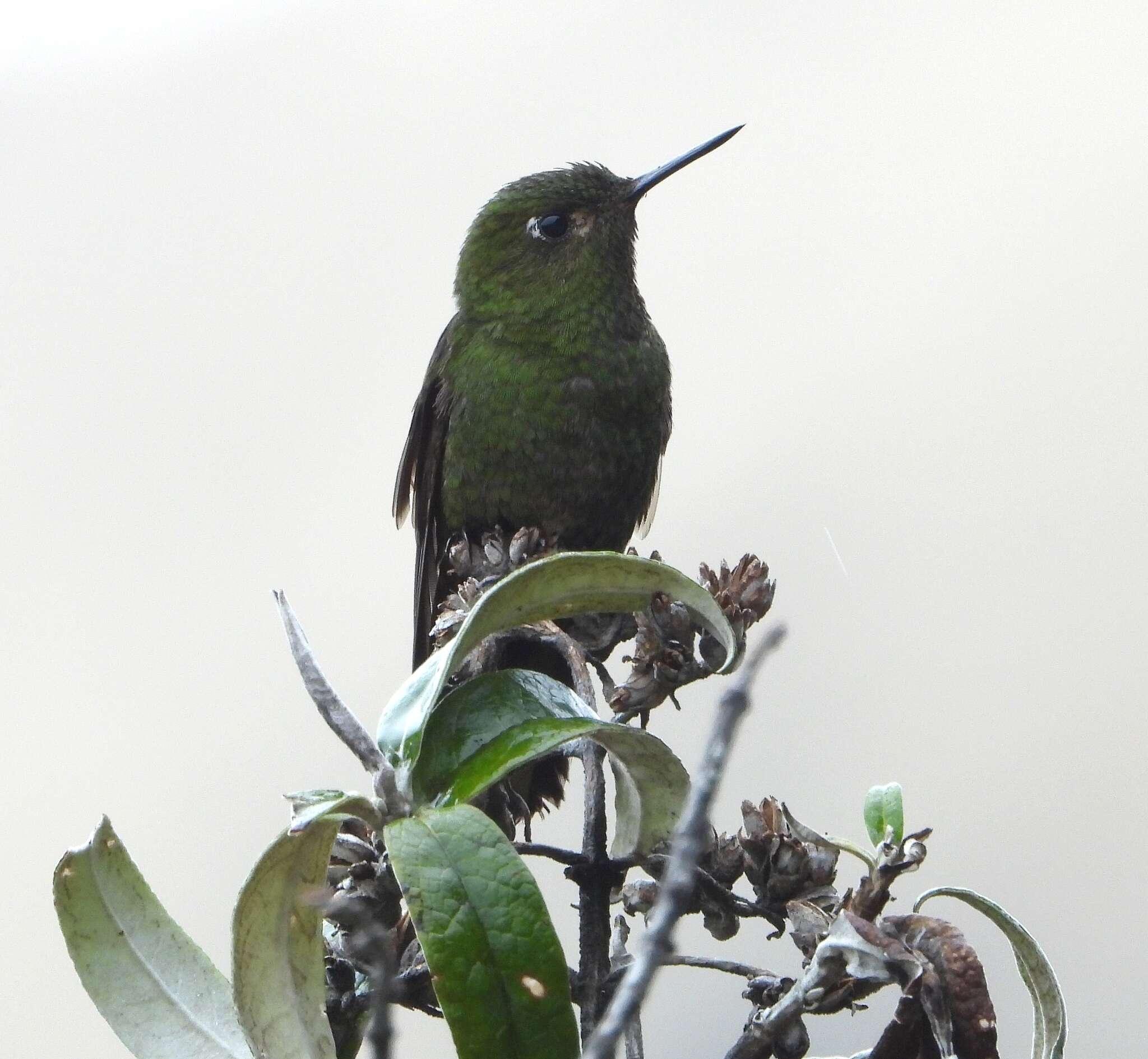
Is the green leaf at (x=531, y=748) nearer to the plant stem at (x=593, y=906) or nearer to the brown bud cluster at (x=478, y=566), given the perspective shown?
the plant stem at (x=593, y=906)

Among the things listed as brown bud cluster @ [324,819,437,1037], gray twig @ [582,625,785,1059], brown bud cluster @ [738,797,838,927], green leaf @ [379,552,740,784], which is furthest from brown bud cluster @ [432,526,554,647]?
gray twig @ [582,625,785,1059]

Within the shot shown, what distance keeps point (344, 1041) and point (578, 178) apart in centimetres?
281

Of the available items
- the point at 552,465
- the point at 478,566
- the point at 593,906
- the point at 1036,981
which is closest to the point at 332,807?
the point at 593,906

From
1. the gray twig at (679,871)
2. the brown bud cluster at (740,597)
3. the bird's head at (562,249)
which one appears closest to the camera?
the gray twig at (679,871)

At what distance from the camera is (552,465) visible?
11.7 feet

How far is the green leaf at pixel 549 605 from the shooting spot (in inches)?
56.2

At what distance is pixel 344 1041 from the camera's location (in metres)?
1.49

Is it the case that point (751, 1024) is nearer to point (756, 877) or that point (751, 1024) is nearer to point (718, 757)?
point (756, 877)

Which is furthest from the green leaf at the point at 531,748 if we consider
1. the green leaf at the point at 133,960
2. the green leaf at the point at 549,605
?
the green leaf at the point at 133,960

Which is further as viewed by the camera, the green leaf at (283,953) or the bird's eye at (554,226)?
the bird's eye at (554,226)

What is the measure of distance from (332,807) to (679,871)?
1.89 feet

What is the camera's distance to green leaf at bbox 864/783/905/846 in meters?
1.34

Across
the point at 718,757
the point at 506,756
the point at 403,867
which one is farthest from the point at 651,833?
the point at 718,757

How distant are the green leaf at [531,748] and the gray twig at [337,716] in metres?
0.05
